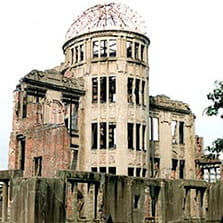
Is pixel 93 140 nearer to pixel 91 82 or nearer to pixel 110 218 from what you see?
pixel 91 82

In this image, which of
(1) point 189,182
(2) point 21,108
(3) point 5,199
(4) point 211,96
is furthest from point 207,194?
(2) point 21,108

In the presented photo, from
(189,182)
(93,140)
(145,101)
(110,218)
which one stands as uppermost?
(145,101)

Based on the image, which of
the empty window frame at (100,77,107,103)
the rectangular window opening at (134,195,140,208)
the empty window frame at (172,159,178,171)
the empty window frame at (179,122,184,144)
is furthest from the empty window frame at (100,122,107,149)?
the rectangular window opening at (134,195,140,208)

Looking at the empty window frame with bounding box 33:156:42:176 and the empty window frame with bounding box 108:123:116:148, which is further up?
the empty window frame with bounding box 108:123:116:148

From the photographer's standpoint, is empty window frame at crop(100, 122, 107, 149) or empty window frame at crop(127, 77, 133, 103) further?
empty window frame at crop(127, 77, 133, 103)

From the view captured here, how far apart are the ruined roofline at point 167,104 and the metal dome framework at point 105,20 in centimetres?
564

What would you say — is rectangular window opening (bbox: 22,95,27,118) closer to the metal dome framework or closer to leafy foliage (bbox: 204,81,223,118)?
the metal dome framework

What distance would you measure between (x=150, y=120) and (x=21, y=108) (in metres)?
9.97

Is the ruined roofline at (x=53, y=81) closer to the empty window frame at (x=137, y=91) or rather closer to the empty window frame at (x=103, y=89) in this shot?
the empty window frame at (x=103, y=89)

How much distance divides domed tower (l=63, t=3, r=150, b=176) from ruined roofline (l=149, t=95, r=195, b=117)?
327 centimetres

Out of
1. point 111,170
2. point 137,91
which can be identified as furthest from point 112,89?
point 111,170

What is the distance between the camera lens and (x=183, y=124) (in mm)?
40781

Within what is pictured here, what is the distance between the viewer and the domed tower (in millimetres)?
33500

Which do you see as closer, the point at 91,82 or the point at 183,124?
the point at 91,82
